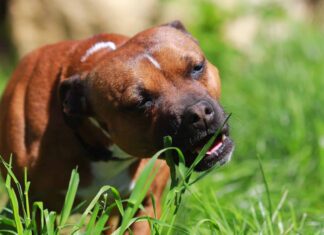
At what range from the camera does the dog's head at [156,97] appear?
3.67 m

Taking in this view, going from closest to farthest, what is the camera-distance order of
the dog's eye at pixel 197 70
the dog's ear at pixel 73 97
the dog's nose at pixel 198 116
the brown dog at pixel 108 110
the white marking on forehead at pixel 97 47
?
the dog's nose at pixel 198 116
the brown dog at pixel 108 110
the dog's eye at pixel 197 70
the dog's ear at pixel 73 97
the white marking on forehead at pixel 97 47

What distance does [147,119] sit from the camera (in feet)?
12.5

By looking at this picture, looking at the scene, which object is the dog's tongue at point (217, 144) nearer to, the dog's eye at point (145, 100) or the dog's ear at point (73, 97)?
the dog's eye at point (145, 100)

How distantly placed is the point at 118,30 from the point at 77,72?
15.1 feet

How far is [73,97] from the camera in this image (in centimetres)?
407

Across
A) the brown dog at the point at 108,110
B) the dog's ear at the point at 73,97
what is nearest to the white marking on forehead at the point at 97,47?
the brown dog at the point at 108,110

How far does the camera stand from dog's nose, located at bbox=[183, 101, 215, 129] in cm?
362

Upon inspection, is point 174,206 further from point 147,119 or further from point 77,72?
point 77,72

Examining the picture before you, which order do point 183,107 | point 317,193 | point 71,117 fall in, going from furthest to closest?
point 317,193 < point 71,117 < point 183,107

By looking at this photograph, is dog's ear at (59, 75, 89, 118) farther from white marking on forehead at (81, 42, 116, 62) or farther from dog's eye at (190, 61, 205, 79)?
dog's eye at (190, 61, 205, 79)

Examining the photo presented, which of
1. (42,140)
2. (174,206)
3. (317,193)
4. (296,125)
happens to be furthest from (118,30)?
(174,206)

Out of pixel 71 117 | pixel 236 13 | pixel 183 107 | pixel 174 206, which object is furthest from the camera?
pixel 236 13

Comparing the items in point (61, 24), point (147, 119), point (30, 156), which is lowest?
point (61, 24)

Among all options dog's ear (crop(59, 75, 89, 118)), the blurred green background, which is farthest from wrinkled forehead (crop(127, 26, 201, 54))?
the blurred green background
